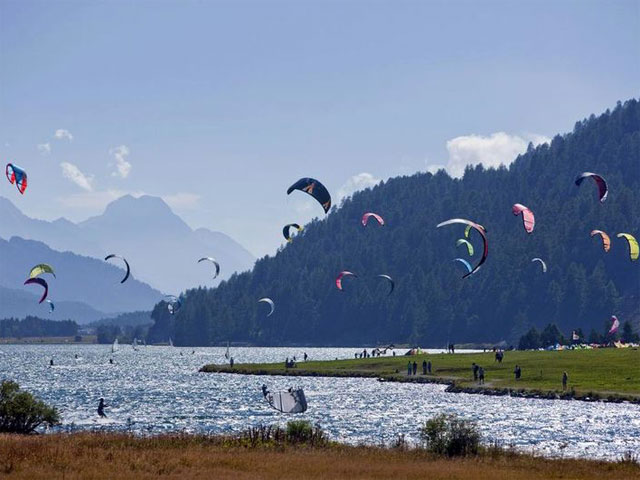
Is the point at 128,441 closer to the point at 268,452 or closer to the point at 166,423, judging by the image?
the point at 268,452

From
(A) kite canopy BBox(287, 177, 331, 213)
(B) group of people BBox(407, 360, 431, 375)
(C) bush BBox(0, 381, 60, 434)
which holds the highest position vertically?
(A) kite canopy BBox(287, 177, 331, 213)

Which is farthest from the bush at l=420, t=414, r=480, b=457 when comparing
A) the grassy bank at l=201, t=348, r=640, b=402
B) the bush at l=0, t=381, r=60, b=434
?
the grassy bank at l=201, t=348, r=640, b=402

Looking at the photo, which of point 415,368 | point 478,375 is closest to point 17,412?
point 478,375

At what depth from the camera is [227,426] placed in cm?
5938

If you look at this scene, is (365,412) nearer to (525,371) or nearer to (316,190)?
(316,190)

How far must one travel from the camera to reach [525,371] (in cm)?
9194

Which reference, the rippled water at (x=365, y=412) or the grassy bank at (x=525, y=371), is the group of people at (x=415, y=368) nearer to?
the grassy bank at (x=525, y=371)

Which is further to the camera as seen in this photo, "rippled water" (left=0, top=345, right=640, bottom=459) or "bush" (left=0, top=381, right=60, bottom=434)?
"rippled water" (left=0, top=345, right=640, bottom=459)

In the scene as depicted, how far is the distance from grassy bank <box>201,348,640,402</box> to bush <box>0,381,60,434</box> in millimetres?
39516

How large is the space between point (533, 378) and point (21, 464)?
60.0 metres

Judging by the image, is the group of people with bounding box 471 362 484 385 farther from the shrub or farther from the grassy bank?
the shrub

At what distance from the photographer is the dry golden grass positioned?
32.3 meters

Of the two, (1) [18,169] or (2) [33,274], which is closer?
(1) [18,169]

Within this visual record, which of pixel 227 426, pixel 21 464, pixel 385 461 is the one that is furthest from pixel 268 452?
pixel 227 426
